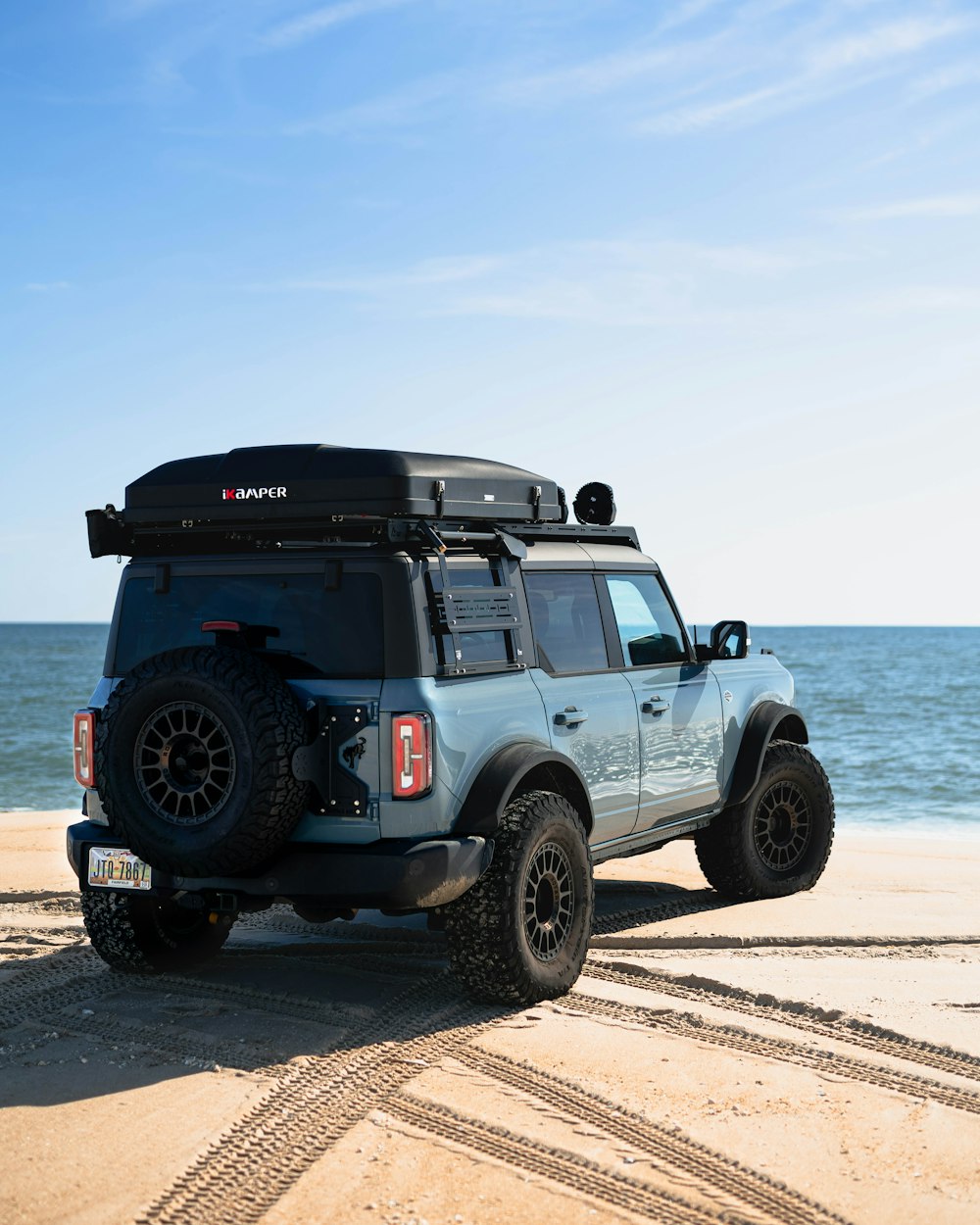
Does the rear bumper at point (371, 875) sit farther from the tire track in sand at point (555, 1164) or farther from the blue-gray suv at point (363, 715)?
the tire track in sand at point (555, 1164)

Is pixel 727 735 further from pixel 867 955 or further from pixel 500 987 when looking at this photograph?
pixel 500 987

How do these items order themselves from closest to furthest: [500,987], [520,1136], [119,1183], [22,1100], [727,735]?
[119,1183] < [520,1136] < [22,1100] < [500,987] < [727,735]

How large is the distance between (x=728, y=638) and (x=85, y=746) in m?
3.50

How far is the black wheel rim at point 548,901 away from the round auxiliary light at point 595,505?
2.22 metres

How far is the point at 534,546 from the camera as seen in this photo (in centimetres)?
657

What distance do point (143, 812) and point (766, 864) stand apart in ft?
13.2

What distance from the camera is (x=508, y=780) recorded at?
564 centimetres

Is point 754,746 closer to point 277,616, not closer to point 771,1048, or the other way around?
point 771,1048

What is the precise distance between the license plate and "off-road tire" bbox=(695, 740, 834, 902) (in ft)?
11.1

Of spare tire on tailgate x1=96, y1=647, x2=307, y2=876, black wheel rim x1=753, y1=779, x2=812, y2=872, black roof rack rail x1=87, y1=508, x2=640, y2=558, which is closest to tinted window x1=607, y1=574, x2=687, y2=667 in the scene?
black roof rack rail x1=87, y1=508, x2=640, y2=558

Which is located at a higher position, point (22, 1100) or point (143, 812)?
point (143, 812)

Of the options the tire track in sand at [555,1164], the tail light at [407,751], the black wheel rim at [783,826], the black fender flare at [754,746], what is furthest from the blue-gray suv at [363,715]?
the black wheel rim at [783,826]

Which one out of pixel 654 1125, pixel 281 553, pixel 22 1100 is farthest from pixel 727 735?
pixel 22 1100

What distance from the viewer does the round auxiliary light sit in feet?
24.9
